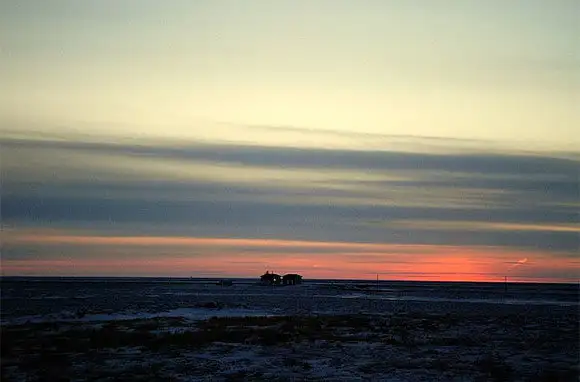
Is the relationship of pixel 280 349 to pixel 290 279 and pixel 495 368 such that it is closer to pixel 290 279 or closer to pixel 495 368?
pixel 495 368

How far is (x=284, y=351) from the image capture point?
Result: 36469 mm

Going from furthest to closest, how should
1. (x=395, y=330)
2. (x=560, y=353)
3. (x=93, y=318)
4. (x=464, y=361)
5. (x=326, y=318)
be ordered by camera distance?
(x=326, y=318) < (x=93, y=318) < (x=395, y=330) < (x=560, y=353) < (x=464, y=361)

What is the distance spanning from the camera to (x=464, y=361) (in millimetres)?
33312

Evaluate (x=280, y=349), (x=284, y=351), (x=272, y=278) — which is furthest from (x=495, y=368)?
(x=272, y=278)

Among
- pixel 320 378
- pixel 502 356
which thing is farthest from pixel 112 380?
pixel 502 356

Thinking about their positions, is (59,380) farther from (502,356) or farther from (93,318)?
(93,318)

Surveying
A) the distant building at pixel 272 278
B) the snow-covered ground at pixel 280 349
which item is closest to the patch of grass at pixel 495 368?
the snow-covered ground at pixel 280 349

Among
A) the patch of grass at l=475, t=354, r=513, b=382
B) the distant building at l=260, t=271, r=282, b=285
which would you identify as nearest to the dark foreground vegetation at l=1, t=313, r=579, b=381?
the patch of grass at l=475, t=354, r=513, b=382

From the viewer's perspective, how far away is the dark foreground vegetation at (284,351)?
29.1 metres

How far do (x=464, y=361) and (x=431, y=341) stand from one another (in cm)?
864

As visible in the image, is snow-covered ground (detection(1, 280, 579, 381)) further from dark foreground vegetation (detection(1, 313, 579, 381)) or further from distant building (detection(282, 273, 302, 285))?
Result: distant building (detection(282, 273, 302, 285))

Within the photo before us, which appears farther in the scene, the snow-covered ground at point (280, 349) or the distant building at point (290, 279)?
the distant building at point (290, 279)

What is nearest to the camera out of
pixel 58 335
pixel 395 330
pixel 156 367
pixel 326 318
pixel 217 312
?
pixel 156 367

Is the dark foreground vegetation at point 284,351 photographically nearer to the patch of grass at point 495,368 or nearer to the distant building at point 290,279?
the patch of grass at point 495,368
